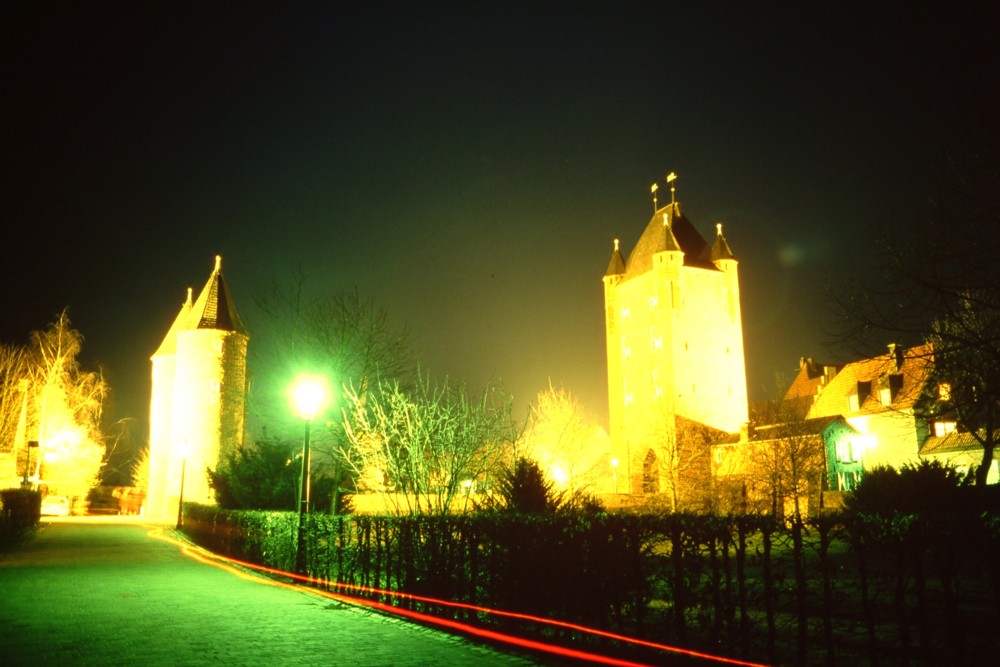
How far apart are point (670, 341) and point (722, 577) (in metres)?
64.4

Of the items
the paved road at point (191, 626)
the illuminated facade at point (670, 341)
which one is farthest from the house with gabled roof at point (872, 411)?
the paved road at point (191, 626)

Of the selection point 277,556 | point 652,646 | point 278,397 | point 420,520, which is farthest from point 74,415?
point 652,646

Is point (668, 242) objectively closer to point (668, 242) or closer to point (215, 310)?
point (668, 242)

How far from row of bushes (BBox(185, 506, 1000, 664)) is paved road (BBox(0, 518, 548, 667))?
1.07 m

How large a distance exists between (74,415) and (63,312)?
7777 millimetres

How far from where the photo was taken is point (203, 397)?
49.0 metres

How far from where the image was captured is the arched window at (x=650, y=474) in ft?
194

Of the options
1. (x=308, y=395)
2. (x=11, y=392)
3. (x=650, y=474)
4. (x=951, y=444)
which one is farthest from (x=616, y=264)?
(x=308, y=395)

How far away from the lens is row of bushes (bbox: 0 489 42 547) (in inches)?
919

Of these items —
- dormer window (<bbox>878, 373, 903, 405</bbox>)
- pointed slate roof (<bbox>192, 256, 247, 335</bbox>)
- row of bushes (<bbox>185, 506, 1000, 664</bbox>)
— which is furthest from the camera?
dormer window (<bbox>878, 373, 903, 405</bbox>)

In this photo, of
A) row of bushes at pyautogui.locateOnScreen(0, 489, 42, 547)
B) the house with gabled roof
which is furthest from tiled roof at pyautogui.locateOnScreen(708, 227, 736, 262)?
row of bushes at pyautogui.locateOnScreen(0, 489, 42, 547)

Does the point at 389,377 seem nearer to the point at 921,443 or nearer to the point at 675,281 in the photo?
the point at 921,443

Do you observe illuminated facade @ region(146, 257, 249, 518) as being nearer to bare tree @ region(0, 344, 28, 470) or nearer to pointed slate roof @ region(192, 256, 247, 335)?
pointed slate roof @ region(192, 256, 247, 335)

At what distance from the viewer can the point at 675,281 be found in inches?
2899
